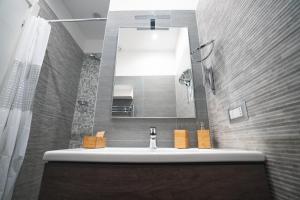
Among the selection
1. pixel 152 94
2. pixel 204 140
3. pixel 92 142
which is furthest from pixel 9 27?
pixel 204 140

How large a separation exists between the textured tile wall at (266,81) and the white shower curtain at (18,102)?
1.44m

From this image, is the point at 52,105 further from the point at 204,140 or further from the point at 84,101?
the point at 204,140

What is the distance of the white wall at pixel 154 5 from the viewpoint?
1489 mm

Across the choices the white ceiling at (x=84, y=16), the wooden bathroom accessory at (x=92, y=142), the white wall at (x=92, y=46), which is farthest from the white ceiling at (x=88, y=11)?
the wooden bathroom accessory at (x=92, y=142)

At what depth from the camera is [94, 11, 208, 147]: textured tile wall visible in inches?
45.4

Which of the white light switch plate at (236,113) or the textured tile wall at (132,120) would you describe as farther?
the textured tile wall at (132,120)

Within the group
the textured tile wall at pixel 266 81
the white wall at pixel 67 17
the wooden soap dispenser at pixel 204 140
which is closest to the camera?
the textured tile wall at pixel 266 81

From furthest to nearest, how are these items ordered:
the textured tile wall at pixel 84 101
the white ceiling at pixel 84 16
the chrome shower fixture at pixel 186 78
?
the textured tile wall at pixel 84 101
the white ceiling at pixel 84 16
the chrome shower fixture at pixel 186 78

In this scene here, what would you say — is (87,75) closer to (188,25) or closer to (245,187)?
(188,25)

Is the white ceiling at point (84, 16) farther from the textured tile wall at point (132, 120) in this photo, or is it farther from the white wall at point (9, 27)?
the textured tile wall at point (132, 120)

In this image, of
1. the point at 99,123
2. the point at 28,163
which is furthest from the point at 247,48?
the point at 28,163

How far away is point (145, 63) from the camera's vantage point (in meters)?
1.33

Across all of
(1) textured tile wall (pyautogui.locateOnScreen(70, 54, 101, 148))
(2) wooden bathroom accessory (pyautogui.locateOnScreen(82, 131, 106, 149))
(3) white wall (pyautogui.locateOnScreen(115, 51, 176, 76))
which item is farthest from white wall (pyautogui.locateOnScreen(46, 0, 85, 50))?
(2) wooden bathroom accessory (pyautogui.locateOnScreen(82, 131, 106, 149))

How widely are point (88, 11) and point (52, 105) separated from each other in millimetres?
1457
